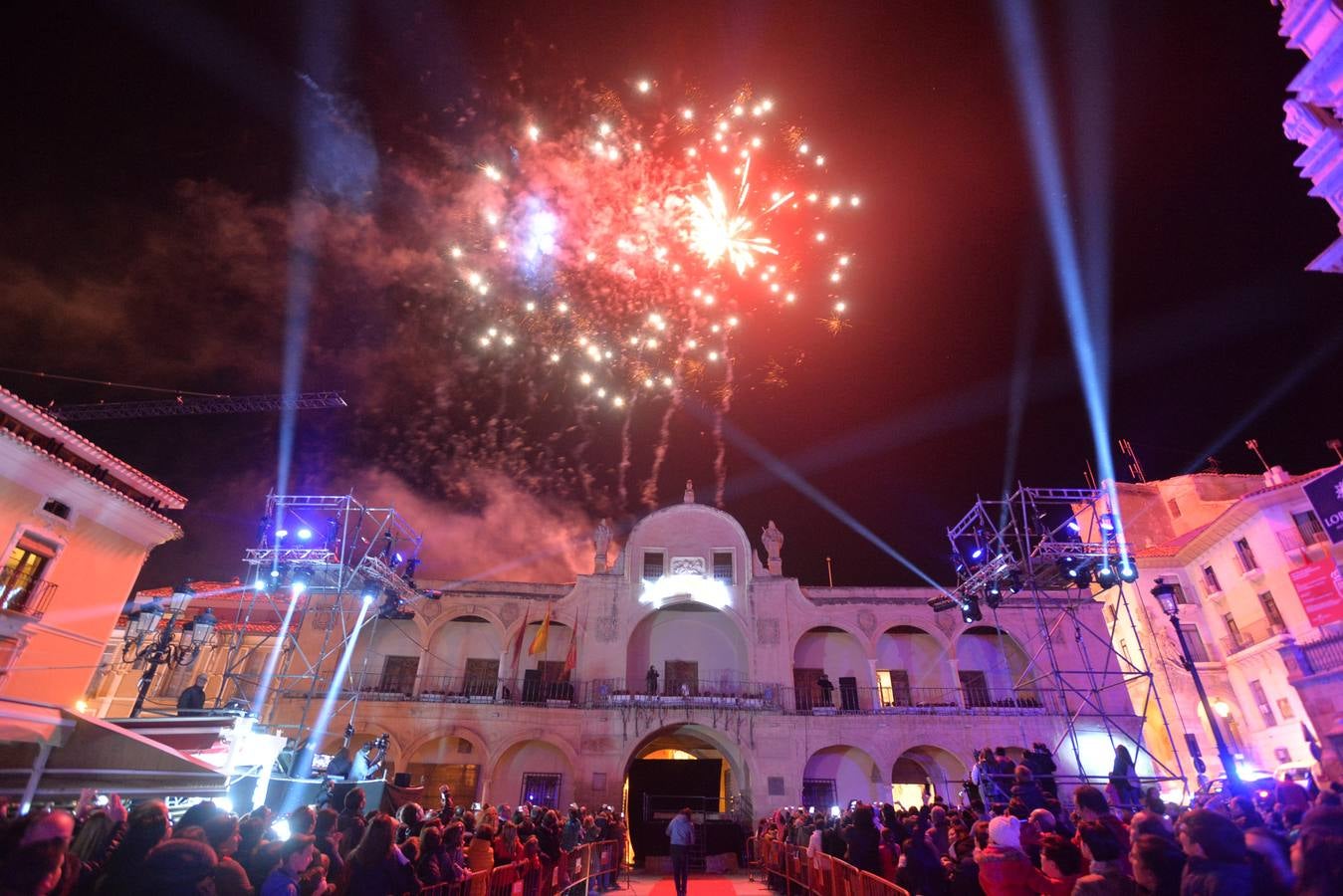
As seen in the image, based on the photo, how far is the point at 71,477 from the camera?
1648 cm

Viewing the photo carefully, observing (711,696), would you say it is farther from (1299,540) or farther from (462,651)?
(1299,540)

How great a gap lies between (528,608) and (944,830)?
19.0m

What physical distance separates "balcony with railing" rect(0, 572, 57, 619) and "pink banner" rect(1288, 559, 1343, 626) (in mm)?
36108

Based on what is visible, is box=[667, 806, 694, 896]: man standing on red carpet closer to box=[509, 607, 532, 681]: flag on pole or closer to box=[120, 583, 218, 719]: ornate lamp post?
box=[120, 583, 218, 719]: ornate lamp post

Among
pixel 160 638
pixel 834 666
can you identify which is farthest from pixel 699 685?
pixel 160 638

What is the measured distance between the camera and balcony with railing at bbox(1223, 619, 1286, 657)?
25.6 m

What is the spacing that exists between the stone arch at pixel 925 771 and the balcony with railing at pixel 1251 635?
14.1 m

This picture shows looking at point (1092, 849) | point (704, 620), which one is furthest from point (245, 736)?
point (704, 620)

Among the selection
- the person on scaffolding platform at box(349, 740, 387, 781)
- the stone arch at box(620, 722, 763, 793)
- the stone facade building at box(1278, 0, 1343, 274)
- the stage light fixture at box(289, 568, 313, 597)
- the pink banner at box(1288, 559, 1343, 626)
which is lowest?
the person on scaffolding platform at box(349, 740, 387, 781)

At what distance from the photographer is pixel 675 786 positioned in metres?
24.2

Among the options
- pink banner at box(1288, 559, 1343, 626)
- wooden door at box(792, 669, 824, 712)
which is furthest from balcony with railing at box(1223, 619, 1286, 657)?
wooden door at box(792, 669, 824, 712)

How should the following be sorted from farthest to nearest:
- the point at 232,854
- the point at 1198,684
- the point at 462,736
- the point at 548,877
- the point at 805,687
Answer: the point at 805,687 < the point at 462,736 < the point at 1198,684 < the point at 548,877 < the point at 232,854

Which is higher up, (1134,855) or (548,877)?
(1134,855)

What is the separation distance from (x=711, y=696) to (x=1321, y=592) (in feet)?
65.4
